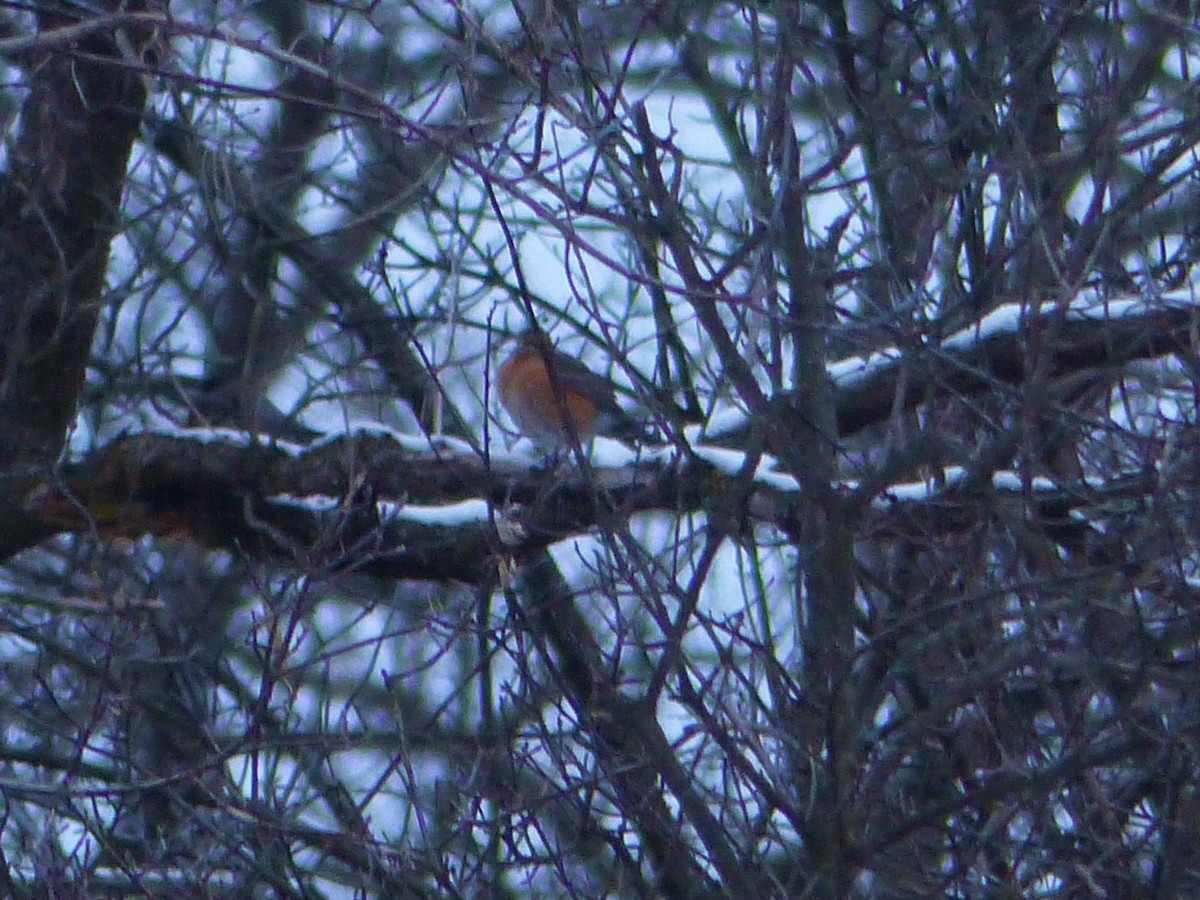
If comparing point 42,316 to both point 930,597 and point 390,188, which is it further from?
point 930,597

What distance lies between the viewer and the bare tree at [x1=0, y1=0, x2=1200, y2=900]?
366cm

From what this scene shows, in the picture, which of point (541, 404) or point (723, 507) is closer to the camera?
point (723, 507)

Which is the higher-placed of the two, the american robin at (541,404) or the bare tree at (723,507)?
the american robin at (541,404)

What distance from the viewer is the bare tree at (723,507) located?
3662mm

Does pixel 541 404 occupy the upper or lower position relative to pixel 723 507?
upper

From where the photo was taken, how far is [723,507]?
3469mm

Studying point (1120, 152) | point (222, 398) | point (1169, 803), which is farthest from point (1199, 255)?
point (222, 398)

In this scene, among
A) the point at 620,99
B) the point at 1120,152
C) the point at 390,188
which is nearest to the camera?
the point at 1120,152

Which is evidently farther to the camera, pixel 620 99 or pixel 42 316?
pixel 42 316

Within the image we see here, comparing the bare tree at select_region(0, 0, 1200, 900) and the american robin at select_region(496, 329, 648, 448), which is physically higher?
the american robin at select_region(496, 329, 648, 448)

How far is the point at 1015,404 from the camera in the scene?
420 centimetres

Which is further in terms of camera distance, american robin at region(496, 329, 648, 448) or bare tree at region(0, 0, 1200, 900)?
american robin at region(496, 329, 648, 448)

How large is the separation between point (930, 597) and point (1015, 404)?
1.52ft

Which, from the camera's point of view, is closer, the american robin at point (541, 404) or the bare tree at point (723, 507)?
the bare tree at point (723, 507)
